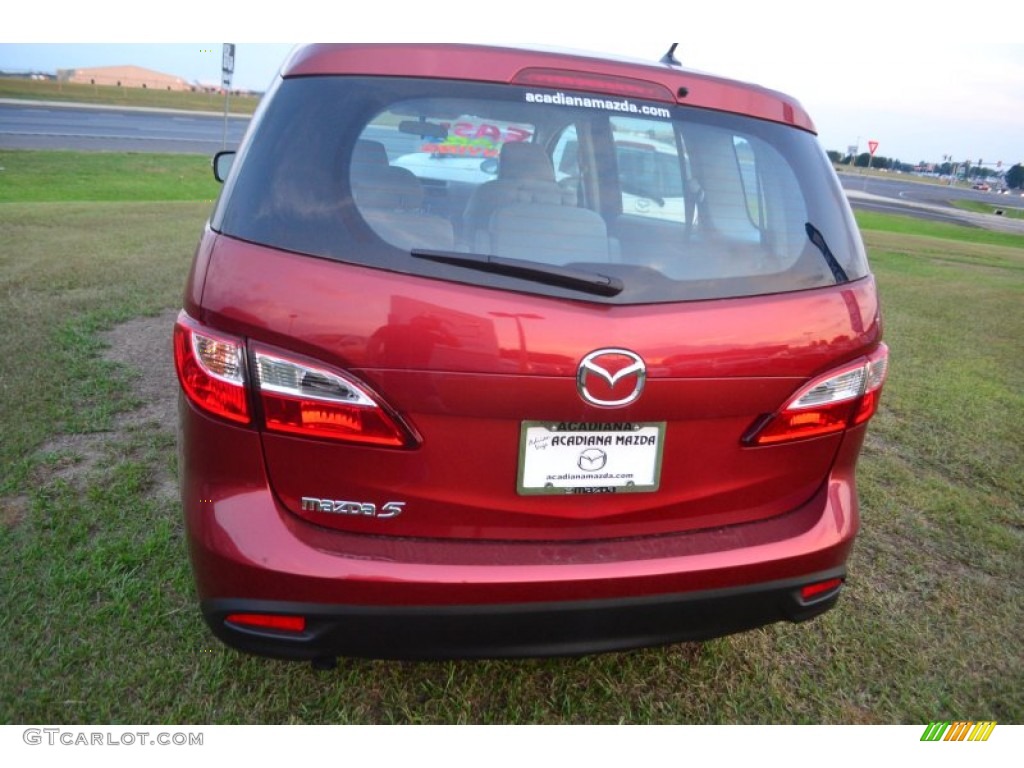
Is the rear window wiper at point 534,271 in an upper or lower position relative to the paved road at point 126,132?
lower

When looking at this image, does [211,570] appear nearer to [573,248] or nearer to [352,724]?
[352,724]

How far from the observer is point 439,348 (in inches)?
66.5

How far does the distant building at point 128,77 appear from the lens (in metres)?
58.2

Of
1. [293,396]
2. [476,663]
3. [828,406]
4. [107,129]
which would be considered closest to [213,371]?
[293,396]

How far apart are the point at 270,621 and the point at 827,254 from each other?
162 cm

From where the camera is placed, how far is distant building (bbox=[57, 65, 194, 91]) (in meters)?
58.2

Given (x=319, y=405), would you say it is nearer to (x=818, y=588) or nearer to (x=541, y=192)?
(x=541, y=192)

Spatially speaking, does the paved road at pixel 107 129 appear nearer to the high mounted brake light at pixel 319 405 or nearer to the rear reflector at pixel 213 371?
the rear reflector at pixel 213 371

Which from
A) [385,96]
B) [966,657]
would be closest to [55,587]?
[385,96]

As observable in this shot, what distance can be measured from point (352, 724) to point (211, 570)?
2.25 feet

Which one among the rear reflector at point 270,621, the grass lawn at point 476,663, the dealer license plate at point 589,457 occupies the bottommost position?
the grass lawn at point 476,663

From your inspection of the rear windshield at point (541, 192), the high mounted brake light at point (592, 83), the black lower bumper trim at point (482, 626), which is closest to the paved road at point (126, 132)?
the rear windshield at point (541, 192)

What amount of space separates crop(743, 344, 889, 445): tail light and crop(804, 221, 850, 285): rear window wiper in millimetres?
215

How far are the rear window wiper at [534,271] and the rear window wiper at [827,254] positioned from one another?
616 mm
